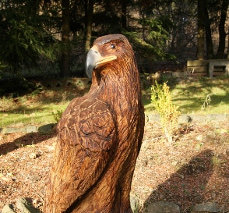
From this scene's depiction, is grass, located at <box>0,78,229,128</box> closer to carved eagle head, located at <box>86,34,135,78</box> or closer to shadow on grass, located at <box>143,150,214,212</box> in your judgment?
shadow on grass, located at <box>143,150,214,212</box>

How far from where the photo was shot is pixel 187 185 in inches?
184

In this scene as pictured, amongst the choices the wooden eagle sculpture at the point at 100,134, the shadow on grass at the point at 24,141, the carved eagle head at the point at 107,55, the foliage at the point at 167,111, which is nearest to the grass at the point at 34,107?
the shadow on grass at the point at 24,141

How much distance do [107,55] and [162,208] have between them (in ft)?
8.91

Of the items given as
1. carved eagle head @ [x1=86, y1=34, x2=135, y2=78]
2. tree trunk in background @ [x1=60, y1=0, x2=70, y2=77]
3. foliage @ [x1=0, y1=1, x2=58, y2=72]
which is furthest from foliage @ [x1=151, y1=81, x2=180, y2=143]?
tree trunk in background @ [x1=60, y1=0, x2=70, y2=77]

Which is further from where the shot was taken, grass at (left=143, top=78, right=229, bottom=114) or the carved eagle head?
grass at (left=143, top=78, right=229, bottom=114)

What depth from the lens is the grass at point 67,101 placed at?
8.69 metres

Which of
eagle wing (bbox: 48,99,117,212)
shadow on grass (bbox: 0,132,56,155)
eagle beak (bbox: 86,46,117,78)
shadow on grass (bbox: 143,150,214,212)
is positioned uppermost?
eagle beak (bbox: 86,46,117,78)

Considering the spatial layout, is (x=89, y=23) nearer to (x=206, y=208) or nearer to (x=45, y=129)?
(x=45, y=129)

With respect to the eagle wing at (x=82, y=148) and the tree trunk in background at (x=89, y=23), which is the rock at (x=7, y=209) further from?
the tree trunk in background at (x=89, y=23)

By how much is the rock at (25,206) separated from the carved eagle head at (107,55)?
8.28 feet

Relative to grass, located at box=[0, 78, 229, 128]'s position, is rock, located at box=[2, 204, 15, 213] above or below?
below

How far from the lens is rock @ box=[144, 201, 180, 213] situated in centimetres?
414

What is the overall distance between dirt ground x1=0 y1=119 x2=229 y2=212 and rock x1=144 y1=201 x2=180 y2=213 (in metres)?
0.12

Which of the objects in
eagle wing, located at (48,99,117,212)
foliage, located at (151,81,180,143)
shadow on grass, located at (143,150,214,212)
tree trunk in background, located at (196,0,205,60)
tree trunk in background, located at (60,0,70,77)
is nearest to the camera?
eagle wing, located at (48,99,117,212)
